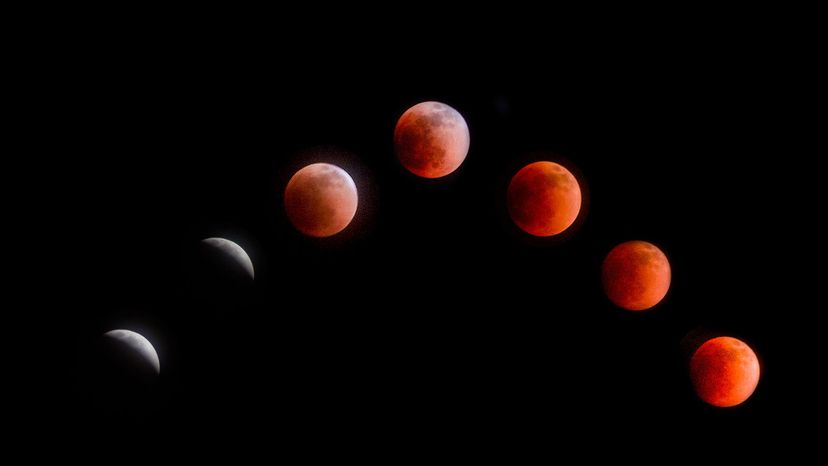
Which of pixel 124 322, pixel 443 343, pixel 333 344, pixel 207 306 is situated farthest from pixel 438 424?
pixel 124 322

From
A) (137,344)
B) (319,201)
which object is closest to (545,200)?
(319,201)

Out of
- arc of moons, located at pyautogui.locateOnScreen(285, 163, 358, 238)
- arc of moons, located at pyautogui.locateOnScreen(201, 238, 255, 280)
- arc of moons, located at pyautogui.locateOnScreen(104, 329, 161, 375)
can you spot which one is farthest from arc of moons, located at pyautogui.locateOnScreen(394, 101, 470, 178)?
arc of moons, located at pyautogui.locateOnScreen(104, 329, 161, 375)

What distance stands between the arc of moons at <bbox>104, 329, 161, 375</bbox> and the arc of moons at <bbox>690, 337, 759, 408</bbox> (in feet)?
8.81

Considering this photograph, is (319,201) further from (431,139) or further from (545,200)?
(545,200)

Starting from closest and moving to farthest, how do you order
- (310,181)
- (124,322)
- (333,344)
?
(310,181), (124,322), (333,344)

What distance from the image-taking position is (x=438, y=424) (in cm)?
359

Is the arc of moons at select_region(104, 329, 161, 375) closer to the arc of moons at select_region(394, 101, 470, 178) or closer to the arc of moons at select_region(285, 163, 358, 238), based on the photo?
the arc of moons at select_region(285, 163, 358, 238)

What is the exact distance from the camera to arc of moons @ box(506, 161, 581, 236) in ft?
9.41

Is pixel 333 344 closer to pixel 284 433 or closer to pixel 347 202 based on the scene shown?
pixel 284 433

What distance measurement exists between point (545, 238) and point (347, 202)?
Answer: 3.88 feet

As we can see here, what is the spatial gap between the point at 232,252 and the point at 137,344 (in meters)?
0.65

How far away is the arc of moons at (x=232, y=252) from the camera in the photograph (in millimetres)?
3055

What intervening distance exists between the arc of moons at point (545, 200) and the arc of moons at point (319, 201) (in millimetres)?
821

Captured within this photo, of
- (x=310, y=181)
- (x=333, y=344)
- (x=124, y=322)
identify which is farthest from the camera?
(x=333, y=344)
